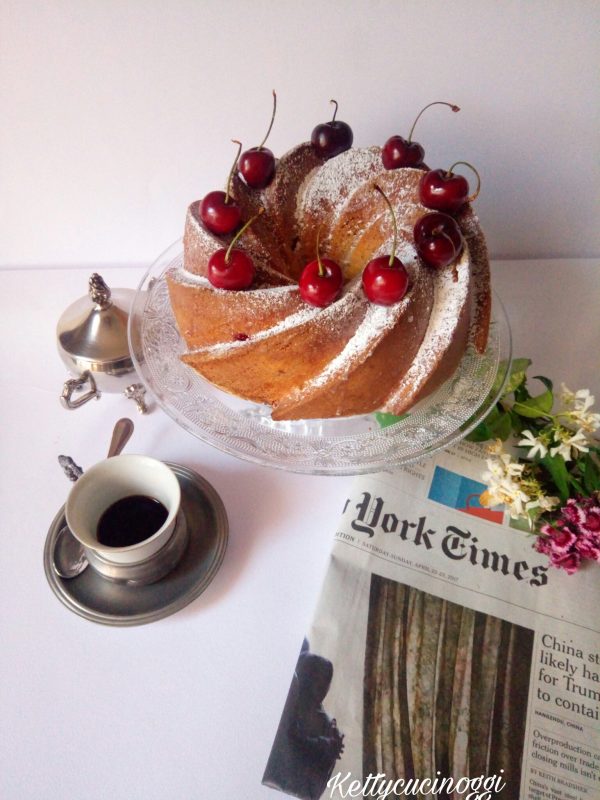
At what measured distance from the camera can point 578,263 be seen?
47.8 inches

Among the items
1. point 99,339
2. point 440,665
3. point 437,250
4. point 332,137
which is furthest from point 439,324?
point 99,339

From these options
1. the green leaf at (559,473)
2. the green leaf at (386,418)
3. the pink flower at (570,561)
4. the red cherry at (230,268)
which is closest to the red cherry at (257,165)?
the red cherry at (230,268)

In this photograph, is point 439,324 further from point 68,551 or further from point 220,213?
point 68,551

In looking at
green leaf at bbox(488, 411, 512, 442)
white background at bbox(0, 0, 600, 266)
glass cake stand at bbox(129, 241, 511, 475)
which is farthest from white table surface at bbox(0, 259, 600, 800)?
white background at bbox(0, 0, 600, 266)

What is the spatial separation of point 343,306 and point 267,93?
1.49 feet

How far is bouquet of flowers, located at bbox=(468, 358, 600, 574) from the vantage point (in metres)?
0.79

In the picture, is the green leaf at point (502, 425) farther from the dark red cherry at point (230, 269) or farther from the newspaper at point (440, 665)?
the dark red cherry at point (230, 269)

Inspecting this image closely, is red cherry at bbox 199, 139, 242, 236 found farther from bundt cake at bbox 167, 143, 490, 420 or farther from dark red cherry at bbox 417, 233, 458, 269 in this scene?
dark red cherry at bbox 417, 233, 458, 269

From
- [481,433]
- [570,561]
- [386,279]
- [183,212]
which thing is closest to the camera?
[386,279]

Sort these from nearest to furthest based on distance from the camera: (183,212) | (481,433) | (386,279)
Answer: (386,279), (481,433), (183,212)

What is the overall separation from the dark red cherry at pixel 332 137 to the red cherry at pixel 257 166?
0.27 ft

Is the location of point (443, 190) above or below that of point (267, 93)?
below

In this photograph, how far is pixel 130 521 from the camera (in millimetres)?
777

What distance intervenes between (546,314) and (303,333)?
2.13 feet
